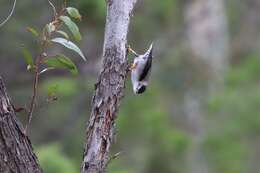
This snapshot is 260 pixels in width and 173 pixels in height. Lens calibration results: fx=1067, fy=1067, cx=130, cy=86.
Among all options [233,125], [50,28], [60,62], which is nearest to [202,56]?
[233,125]

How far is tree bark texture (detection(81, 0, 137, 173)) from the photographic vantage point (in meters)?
3.39

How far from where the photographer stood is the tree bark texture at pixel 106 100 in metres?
3.39

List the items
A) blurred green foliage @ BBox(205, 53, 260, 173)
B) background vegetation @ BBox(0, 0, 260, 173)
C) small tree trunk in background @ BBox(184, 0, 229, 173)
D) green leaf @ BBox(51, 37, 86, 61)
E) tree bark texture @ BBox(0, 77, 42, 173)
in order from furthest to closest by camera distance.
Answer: small tree trunk in background @ BBox(184, 0, 229, 173) < blurred green foliage @ BBox(205, 53, 260, 173) < background vegetation @ BBox(0, 0, 260, 173) < green leaf @ BBox(51, 37, 86, 61) < tree bark texture @ BBox(0, 77, 42, 173)

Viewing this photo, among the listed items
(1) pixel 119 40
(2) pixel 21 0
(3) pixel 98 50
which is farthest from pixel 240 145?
(1) pixel 119 40

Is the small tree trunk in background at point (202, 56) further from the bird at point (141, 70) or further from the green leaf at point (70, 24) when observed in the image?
the green leaf at point (70, 24)

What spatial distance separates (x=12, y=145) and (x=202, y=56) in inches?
366

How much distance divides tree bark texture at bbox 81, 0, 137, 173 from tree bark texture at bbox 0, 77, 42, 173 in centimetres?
19

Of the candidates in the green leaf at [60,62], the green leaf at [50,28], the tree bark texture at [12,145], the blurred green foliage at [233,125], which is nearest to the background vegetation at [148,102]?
the blurred green foliage at [233,125]

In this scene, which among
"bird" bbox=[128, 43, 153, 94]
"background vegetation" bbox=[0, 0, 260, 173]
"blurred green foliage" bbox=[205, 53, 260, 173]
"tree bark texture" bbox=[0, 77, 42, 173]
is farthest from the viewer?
"blurred green foliage" bbox=[205, 53, 260, 173]

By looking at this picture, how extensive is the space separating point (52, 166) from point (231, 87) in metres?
4.43

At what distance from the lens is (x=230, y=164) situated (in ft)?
39.4

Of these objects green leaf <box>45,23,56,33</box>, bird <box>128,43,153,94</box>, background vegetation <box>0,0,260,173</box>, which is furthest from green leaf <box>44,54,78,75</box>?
background vegetation <box>0,0,260,173</box>

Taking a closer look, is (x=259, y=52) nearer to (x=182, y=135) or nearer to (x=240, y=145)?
(x=240, y=145)

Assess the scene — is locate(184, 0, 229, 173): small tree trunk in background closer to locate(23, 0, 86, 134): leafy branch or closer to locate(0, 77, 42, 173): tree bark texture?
locate(23, 0, 86, 134): leafy branch
